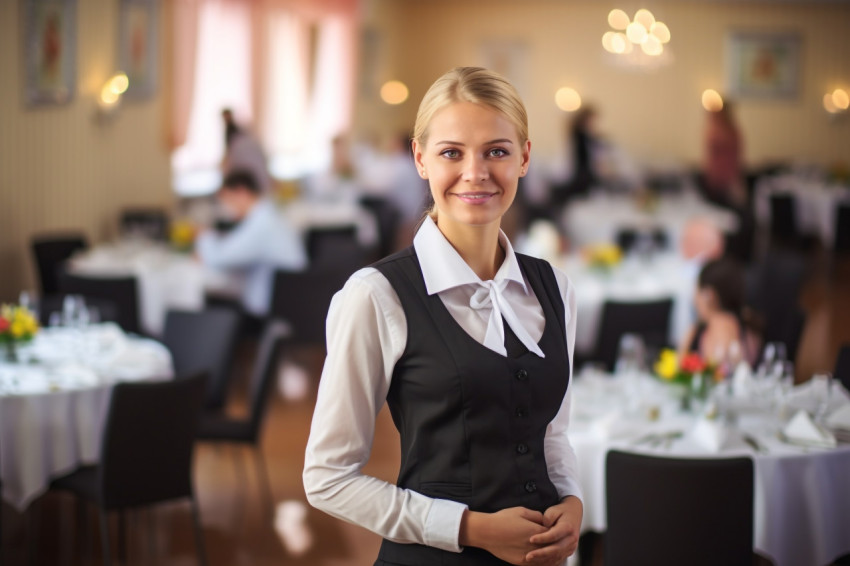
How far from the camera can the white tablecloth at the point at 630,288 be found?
241 inches

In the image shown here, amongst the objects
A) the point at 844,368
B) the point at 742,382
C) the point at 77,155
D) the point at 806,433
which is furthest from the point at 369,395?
the point at 77,155

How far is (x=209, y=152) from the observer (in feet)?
36.6

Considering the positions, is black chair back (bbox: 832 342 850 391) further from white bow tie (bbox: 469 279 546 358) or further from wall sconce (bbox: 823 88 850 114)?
wall sconce (bbox: 823 88 850 114)

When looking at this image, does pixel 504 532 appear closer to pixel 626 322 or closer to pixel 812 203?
pixel 626 322

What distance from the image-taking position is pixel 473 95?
168 centimetres

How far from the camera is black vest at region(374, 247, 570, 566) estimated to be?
1.66 metres

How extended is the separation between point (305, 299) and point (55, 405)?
2.73m

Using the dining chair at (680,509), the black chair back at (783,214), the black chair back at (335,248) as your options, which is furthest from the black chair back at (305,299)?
the black chair back at (783,214)

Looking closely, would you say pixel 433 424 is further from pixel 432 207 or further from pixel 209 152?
pixel 209 152

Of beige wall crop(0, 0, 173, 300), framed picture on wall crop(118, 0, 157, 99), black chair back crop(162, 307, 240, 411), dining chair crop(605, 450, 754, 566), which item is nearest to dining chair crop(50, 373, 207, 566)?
black chair back crop(162, 307, 240, 411)

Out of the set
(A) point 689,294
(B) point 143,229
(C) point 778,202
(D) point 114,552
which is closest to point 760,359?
(A) point 689,294

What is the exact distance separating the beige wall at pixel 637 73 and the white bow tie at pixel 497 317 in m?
14.6

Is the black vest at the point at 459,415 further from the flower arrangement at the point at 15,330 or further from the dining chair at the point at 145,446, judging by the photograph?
the flower arrangement at the point at 15,330

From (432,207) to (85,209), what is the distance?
7.02 m
